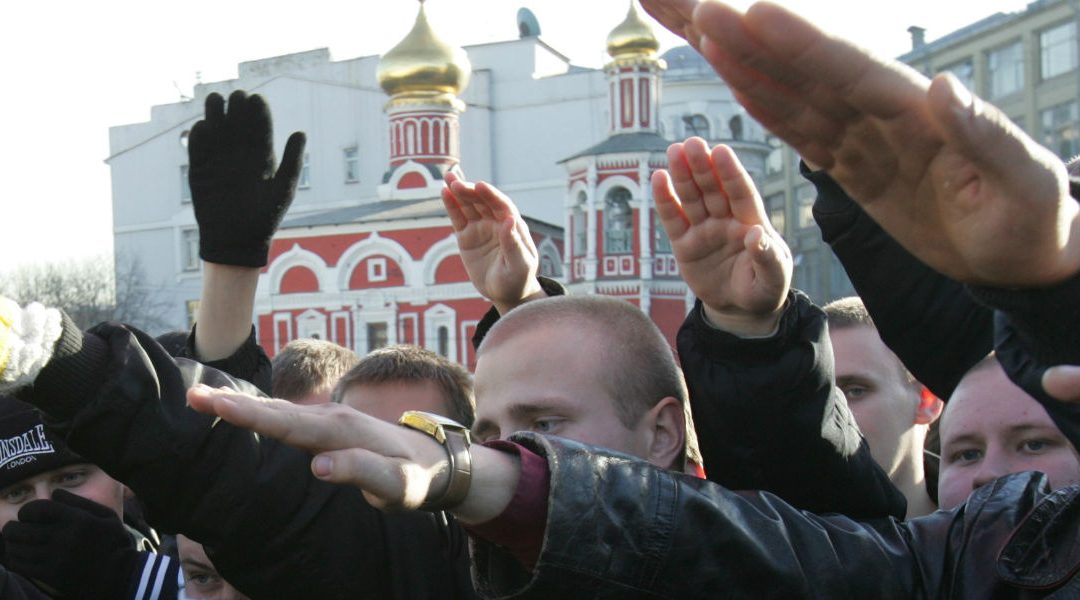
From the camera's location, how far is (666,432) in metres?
2.56

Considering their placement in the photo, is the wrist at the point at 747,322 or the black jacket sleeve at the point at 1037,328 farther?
the wrist at the point at 747,322

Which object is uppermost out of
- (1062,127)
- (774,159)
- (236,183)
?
(774,159)

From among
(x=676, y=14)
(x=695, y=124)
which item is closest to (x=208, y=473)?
(x=676, y=14)

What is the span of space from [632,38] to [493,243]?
112 feet

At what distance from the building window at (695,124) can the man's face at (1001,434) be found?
46.2m

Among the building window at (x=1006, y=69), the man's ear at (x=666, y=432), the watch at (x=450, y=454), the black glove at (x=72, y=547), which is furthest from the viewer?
the building window at (x=1006, y=69)

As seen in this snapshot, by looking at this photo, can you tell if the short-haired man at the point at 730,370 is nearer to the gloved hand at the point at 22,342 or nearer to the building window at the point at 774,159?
the gloved hand at the point at 22,342

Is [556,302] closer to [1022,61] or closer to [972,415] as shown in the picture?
[972,415]

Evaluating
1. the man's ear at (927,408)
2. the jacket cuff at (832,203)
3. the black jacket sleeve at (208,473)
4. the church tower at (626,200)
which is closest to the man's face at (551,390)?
the black jacket sleeve at (208,473)

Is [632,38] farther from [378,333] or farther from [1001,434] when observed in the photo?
[1001,434]

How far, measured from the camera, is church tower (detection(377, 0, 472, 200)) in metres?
37.5

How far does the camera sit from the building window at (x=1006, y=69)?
36656 millimetres

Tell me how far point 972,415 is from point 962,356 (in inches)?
6.6

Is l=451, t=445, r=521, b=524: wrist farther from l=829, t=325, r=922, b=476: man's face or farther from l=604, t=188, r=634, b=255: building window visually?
l=604, t=188, r=634, b=255: building window
